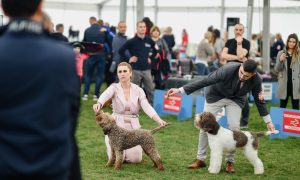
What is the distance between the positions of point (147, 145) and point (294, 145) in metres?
3.53

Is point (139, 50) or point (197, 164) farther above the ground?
point (139, 50)

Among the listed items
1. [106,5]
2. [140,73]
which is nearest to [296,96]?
[140,73]

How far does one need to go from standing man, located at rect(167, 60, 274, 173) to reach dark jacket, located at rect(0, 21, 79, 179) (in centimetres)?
422

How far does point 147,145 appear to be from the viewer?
6.84m

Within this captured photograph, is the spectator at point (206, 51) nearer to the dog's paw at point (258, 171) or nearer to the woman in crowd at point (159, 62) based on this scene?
the woman in crowd at point (159, 62)

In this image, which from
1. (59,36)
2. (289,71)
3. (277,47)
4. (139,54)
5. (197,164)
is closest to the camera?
(59,36)

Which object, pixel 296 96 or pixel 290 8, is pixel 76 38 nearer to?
pixel 290 8

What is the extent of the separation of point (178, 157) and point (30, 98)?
5.86 metres

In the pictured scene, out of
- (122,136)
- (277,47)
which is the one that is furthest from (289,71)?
(277,47)

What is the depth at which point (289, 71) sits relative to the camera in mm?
10867

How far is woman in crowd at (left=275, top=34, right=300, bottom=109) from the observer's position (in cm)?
1080

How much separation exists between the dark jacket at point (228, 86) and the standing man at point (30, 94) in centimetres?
447

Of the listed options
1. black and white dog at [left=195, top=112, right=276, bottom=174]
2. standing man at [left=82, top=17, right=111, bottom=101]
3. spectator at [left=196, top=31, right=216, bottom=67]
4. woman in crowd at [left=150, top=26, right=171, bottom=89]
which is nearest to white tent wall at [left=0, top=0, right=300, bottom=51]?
spectator at [left=196, top=31, right=216, bottom=67]

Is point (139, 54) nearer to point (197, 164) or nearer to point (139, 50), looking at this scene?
point (139, 50)
